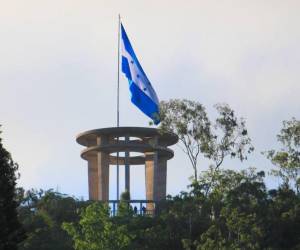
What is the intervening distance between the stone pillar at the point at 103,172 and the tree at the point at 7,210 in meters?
28.1

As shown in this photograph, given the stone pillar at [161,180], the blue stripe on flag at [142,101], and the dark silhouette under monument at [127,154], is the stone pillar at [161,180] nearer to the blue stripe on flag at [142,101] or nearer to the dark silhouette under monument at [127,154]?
the dark silhouette under monument at [127,154]

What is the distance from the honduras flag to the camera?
6588 cm

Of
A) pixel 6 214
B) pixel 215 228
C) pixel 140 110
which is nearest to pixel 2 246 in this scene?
pixel 6 214

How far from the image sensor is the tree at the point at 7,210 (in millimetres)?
41000

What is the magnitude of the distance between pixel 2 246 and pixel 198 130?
25.0 meters

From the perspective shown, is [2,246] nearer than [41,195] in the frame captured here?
Yes

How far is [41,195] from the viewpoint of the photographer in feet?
219

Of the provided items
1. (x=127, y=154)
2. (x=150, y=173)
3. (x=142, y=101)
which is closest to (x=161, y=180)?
(x=150, y=173)

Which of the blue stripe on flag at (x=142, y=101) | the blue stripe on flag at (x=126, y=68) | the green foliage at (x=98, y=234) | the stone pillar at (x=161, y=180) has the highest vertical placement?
the blue stripe on flag at (x=126, y=68)

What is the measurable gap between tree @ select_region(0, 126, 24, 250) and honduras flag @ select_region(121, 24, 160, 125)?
24389mm

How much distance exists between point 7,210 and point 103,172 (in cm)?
2857

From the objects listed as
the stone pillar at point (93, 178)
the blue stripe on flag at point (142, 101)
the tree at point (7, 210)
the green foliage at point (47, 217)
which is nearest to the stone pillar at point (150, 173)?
the stone pillar at point (93, 178)

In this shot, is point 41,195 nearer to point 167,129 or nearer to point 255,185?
point 167,129

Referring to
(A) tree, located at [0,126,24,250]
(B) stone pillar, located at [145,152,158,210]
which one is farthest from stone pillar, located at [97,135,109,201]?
(A) tree, located at [0,126,24,250]
